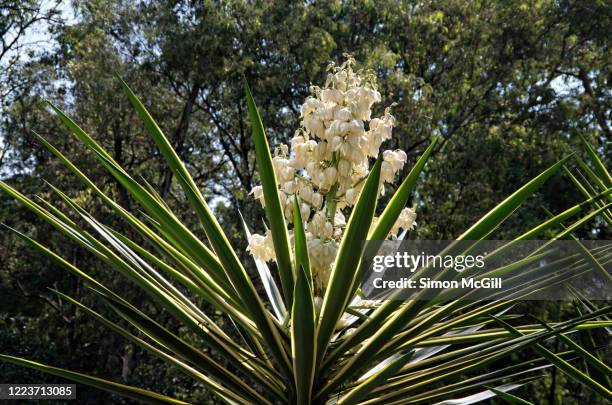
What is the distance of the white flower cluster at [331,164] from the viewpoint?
5.93 feet

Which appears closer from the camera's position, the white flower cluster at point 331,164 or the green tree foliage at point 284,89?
the white flower cluster at point 331,164

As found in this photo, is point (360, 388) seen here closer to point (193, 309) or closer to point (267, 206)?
point (267, 206)

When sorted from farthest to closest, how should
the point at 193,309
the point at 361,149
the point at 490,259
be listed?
the point at 361,149
the point at 193,309
the point at 490,259

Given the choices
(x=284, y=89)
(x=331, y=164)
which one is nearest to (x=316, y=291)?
(x=331, y=164)

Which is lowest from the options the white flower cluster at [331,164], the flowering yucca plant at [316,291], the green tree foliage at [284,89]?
the flowering yucca plant at [316,291]

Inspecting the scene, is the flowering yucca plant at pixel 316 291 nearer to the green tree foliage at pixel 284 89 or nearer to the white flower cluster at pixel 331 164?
the white flower cluster at pixel 331 164

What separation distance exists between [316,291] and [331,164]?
356mm

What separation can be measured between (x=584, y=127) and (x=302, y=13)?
155 inches

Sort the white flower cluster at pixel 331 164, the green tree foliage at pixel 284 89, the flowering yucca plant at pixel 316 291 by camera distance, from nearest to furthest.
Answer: the flowering yucca plant at pixel 316 291 < the white flower cluster at pixel 331 164 < the green tree foliage at pixel 284 89

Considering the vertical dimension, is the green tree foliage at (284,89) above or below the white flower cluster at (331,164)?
above

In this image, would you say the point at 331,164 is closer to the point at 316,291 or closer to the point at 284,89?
the point at 316,291

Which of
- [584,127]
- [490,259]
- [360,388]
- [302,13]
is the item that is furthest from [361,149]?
[584,127]

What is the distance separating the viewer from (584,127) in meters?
8.73

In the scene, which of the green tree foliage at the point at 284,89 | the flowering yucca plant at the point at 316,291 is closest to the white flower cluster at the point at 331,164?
the flowering yucca plant at the point at 316,291
